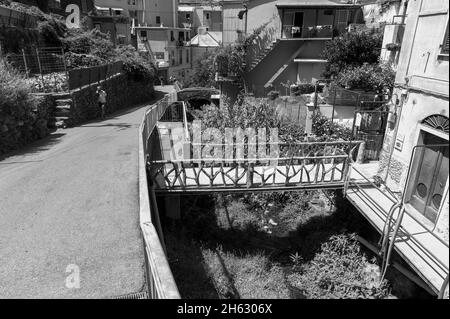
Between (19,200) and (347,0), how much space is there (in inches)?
871

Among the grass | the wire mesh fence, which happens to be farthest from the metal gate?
the wire mesh fence

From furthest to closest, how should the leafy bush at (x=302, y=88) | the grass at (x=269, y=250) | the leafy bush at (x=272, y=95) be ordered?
1. the leafy bush at (x=302, y=88)
2. the leafy bush at (x=272, y=95)
3. the grass at (x=269, y=250)

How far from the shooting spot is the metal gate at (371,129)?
11.5 meters

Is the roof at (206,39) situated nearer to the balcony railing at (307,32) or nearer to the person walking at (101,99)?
the balcony railing at (307,32)

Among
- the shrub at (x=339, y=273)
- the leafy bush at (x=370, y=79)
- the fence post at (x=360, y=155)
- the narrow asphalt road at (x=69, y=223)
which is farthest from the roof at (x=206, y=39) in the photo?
the shrub at (x=339, y=273)

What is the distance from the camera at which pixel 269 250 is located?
10.8 metres

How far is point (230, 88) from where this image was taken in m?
21.7

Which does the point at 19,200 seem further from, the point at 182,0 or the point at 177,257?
the point at 182,0

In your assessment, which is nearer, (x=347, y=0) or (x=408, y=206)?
(x=408, y=206)

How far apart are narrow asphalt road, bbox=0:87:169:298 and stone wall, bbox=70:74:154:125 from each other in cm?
512

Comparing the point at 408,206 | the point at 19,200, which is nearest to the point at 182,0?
the point at 19,200

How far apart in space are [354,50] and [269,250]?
12.2 meters

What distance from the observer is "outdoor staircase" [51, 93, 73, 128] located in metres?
15.7

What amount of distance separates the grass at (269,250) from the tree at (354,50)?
8.81 m
